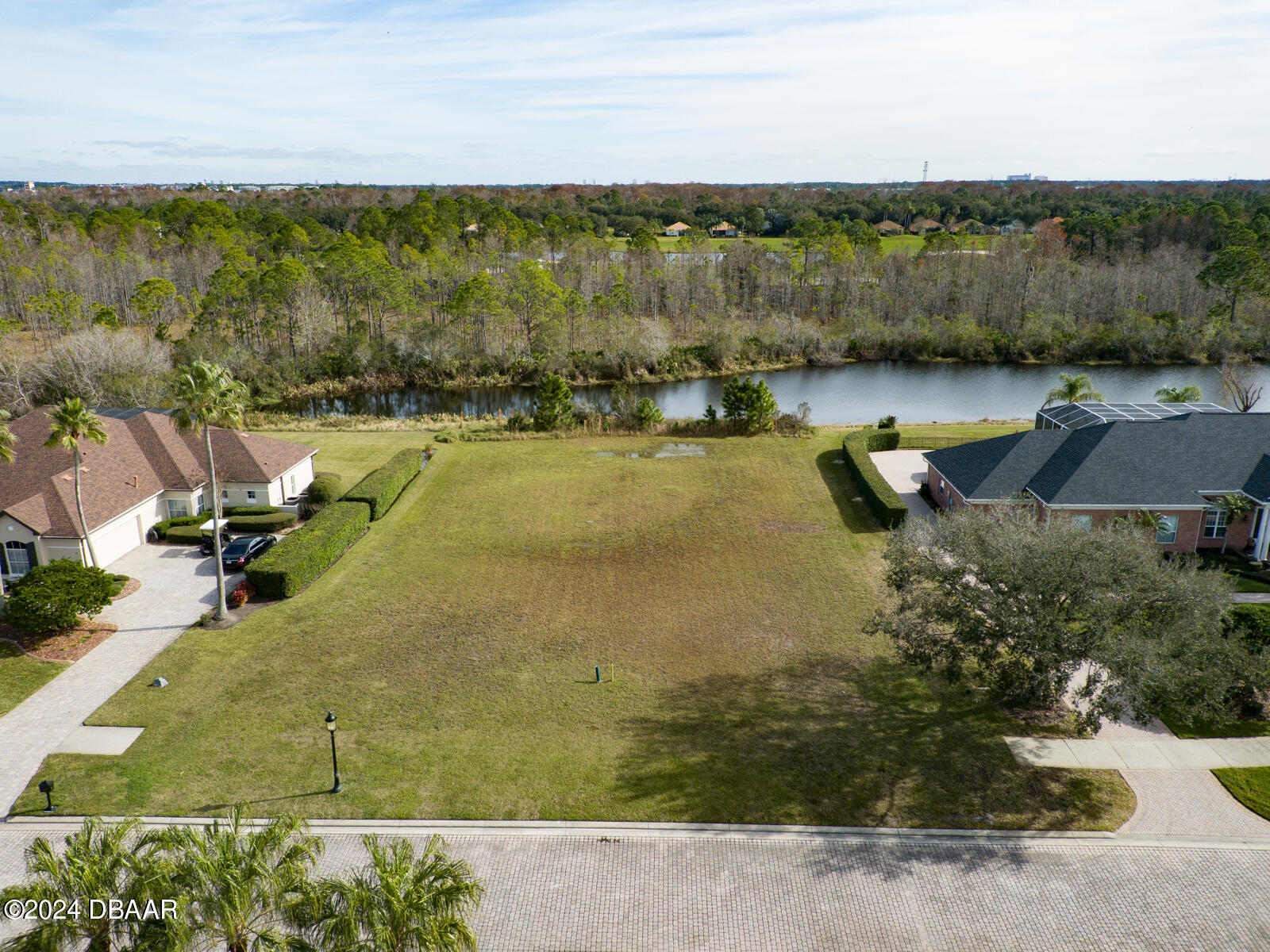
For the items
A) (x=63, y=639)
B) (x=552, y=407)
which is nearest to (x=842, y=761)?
(x=63, y=639)

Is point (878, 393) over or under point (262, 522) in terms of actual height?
over

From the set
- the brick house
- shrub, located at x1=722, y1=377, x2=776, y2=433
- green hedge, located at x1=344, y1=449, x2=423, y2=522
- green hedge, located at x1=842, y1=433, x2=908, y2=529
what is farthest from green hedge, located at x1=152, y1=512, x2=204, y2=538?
the brick house

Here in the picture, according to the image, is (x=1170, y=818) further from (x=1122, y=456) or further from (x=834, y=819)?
(x=1122, y=456)

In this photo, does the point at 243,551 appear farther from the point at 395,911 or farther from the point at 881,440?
the point at 881,440

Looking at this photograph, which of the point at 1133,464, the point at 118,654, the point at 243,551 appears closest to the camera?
the point at 118,654

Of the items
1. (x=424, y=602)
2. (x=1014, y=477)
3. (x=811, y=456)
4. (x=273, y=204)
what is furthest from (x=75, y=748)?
(x=273, y=204)

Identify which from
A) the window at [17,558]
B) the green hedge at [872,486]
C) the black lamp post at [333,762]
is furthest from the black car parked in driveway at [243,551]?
the green hedge at [872,486]

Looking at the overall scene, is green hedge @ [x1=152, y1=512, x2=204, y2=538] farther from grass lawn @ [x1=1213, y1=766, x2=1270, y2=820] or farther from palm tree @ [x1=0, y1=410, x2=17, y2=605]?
grass lawn @ [x1=1213, y1=766, x2=1270, y2=820]

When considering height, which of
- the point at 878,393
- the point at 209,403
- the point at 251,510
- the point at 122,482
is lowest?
the point at 251,510

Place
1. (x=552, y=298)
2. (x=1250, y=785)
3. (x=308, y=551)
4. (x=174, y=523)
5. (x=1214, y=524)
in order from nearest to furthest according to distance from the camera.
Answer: (x=1250, y=785) → (x=308, y=551) → (x=1214, y=524) → (x=174, y=523) → (x=552, y=298)
